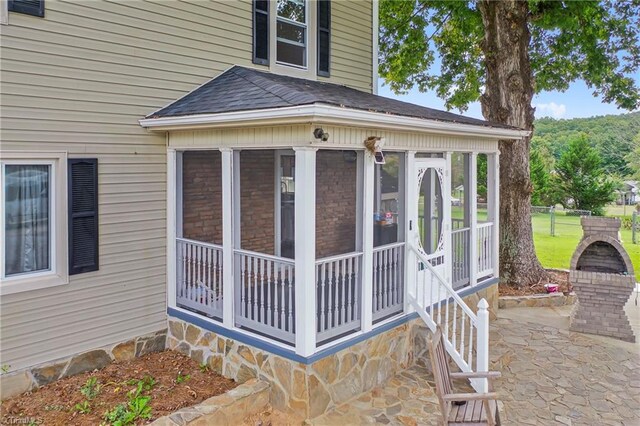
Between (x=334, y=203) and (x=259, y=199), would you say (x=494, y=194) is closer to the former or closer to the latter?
(x=334, y=203)

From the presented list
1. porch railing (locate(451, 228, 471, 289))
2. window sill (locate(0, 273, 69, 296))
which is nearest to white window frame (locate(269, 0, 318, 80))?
porch railing (locate(451, 228, 471, 289))

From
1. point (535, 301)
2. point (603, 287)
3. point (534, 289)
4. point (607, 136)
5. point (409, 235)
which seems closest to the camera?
point (409, 235)

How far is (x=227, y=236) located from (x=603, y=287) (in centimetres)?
581

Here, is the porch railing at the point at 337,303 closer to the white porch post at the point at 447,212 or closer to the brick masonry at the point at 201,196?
the white porch post at the point at 447,212

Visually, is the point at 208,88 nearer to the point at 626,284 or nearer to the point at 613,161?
the point at 626,284

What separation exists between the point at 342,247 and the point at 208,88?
4064 millimetres

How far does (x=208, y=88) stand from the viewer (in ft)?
21.2

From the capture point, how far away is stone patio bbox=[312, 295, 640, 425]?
16.4 feet

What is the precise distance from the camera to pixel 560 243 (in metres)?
17.1

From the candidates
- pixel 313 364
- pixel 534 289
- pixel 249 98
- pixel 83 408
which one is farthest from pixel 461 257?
pixel 83 408

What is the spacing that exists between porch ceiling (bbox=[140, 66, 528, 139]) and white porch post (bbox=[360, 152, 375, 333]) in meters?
0.59

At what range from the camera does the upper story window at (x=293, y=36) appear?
743 cm

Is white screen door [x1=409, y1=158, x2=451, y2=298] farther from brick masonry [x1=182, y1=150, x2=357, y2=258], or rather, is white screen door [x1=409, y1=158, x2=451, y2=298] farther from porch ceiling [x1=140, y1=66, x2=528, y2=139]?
brick masonry [x1=182, y1=150, x2=357, y2=258]

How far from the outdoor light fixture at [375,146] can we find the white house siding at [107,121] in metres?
2.75
